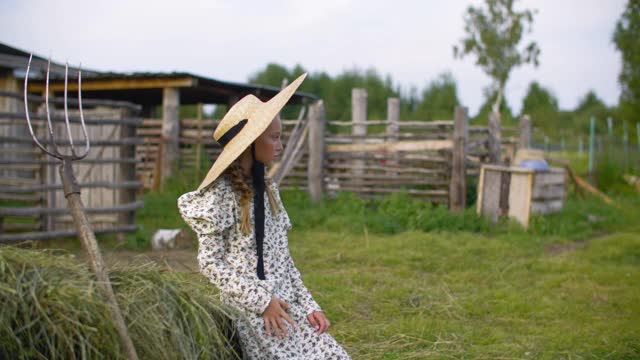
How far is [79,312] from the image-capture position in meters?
1.98

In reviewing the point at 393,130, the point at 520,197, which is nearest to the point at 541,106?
the point at 393,130

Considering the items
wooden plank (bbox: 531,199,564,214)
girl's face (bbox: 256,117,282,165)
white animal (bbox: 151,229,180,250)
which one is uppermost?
girl's face (bbox: 256,117,282,165)

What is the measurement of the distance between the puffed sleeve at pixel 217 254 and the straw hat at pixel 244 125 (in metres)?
0.10

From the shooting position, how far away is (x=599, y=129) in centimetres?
3903

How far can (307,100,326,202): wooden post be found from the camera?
12023 mm

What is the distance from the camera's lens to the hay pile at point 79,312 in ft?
6.52

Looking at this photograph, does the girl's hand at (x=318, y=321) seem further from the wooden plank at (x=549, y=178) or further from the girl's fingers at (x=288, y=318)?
the wooden plank at (x=549, y=178)

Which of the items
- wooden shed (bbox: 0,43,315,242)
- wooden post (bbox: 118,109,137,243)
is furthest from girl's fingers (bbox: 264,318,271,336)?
wooden post (bbox: 118,109,137,243)

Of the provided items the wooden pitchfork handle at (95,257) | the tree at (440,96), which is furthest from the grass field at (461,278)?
the tree at (440,96)

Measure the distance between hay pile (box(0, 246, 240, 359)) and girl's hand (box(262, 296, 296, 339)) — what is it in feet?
1.40

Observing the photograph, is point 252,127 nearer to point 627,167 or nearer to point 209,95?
point 209,95

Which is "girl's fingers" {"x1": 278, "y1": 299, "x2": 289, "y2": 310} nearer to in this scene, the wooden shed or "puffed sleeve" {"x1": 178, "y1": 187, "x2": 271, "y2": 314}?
"puffed sleeve" {"x1": 178, "y1": 187, "x2": 271, "y2": 314}

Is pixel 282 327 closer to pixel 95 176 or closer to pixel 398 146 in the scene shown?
pixel 95 176

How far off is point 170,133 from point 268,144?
1148 centimetres
